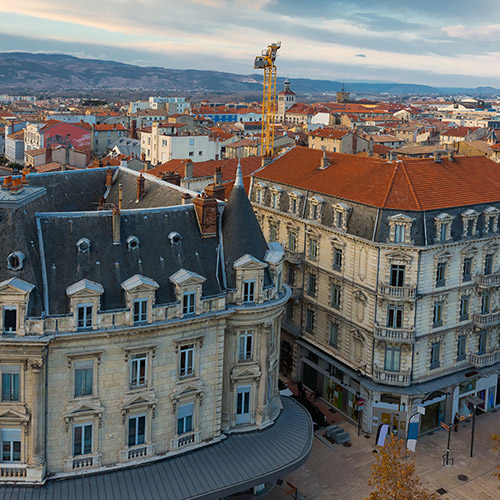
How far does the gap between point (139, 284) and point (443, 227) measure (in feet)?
86.0

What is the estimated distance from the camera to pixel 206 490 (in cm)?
3566

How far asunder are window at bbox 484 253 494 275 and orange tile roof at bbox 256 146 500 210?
4.77 metres

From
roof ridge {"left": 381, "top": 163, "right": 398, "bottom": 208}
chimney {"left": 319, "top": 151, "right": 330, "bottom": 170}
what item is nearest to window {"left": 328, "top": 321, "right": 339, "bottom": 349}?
roof ridge {"left": 381, "top": 163, "right": 398, "bottom": 208}

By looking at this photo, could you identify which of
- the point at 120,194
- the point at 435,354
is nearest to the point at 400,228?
the point at 435,354

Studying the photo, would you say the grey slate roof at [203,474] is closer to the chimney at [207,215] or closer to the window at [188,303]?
the window at [188,303]

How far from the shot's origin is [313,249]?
191ft

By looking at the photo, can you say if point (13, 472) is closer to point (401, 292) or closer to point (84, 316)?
point (84, 316)

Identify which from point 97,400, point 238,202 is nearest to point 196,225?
point 238,202

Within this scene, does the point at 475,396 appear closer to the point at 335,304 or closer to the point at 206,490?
the point at 335,304

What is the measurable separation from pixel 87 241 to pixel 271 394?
16329 millimetres

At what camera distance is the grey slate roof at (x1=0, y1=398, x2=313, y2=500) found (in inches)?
1367

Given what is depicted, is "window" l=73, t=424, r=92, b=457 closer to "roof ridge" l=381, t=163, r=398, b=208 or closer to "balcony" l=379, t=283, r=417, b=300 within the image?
"balcony" l=379, t=283, r=417, b=300

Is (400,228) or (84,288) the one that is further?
(400,228)

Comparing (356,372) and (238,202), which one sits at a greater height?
(238,202)
